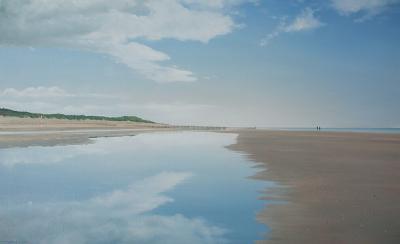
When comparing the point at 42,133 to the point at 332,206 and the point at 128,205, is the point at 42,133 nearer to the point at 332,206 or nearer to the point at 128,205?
the point at 128,205

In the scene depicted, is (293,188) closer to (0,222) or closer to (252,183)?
(252,183)

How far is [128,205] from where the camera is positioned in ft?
28.3

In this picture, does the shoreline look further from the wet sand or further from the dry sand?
the dry sand

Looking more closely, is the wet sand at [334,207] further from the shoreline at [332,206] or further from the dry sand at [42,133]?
the dry sand at [42,133]

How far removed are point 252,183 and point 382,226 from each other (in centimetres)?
546

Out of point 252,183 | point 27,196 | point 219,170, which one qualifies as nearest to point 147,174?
point 219,170

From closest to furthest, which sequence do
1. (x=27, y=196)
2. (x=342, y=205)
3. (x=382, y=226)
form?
1. (x=382, y=226)
2. (x=342, y=205)
3. (x=27, y=196)

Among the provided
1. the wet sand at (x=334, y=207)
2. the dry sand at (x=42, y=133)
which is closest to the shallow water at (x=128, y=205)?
the wet sand at (x=334, y=207)

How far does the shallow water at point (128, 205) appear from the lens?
633 centimetres

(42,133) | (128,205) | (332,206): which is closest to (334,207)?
(332,206)

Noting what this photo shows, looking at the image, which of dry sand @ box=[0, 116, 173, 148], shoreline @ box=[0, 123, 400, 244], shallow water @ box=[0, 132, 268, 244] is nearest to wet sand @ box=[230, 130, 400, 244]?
shoreline @ box=[0, 123, 400, 244]

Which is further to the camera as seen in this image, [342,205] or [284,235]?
[342,205]

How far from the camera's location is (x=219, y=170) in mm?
15219

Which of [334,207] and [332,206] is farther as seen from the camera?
[332,206]
